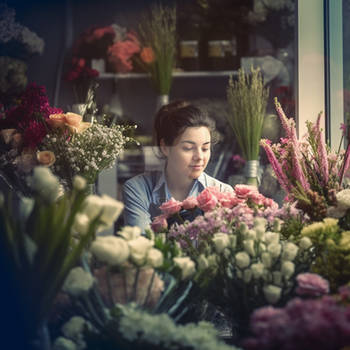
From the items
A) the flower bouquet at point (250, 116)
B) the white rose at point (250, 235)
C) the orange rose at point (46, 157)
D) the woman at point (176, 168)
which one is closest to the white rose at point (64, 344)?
the white rose at point (250, 235)

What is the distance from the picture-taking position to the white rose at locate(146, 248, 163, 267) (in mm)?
978

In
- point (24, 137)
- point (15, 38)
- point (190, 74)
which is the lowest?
point (24, 137)

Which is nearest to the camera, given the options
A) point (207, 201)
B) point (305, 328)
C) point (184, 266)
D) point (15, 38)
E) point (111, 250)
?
point (305, 328)

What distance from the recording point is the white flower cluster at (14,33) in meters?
3.23

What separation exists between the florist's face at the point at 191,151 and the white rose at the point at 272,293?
844mm

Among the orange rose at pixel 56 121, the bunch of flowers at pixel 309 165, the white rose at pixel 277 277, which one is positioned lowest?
the white rose at pixel 277 277

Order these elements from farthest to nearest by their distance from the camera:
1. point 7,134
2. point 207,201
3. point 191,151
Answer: point 191,151 < point 7,134 < point 207,201

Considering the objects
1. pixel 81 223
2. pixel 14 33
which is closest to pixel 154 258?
pixel 81 223

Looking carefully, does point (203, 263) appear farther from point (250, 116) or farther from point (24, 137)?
point (250, 116)

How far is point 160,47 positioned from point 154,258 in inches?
92.8

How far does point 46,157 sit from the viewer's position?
149cm

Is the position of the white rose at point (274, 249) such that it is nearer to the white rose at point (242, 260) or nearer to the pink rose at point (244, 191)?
the white rose at point (242, 260)

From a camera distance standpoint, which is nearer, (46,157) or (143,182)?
(46,157)

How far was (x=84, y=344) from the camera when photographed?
94cm
